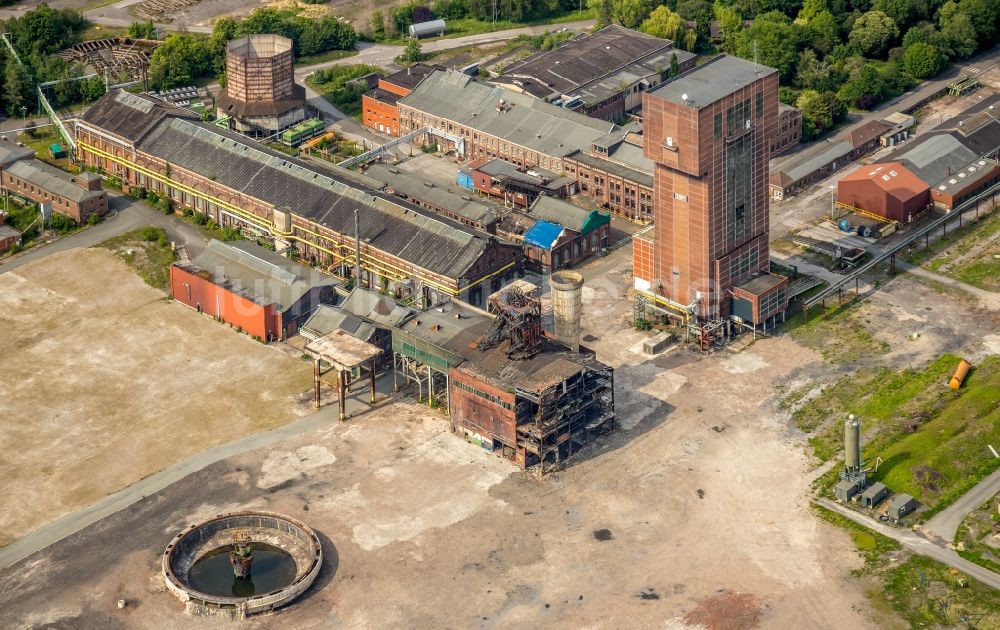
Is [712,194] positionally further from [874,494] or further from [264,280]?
[264,280]

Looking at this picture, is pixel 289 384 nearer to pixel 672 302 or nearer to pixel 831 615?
pixel 672 302

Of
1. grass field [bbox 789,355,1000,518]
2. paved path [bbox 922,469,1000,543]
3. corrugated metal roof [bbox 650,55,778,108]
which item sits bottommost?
paved path [bbox 922,469,1000,543]

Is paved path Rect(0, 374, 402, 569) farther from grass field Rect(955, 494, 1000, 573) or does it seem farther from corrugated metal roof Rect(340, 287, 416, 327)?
grass field Rect(955, 494, 1000, 573)

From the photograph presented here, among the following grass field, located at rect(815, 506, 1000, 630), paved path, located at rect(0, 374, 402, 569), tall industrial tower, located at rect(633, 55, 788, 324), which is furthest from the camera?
tall industrial tower, located at rect(633, 55, 788, 324)

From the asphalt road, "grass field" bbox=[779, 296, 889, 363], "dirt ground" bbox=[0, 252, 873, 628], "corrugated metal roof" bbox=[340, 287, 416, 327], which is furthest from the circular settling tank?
"grass field" bbox=[779, 296, 889, 363]

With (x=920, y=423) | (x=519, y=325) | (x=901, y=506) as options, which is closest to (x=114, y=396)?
(x=519, y=325)

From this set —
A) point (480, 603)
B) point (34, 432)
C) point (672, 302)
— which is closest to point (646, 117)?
point (672, 302)

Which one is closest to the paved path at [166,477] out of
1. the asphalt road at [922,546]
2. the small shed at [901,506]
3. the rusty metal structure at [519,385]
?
the rusty metal structure at [519,385]
